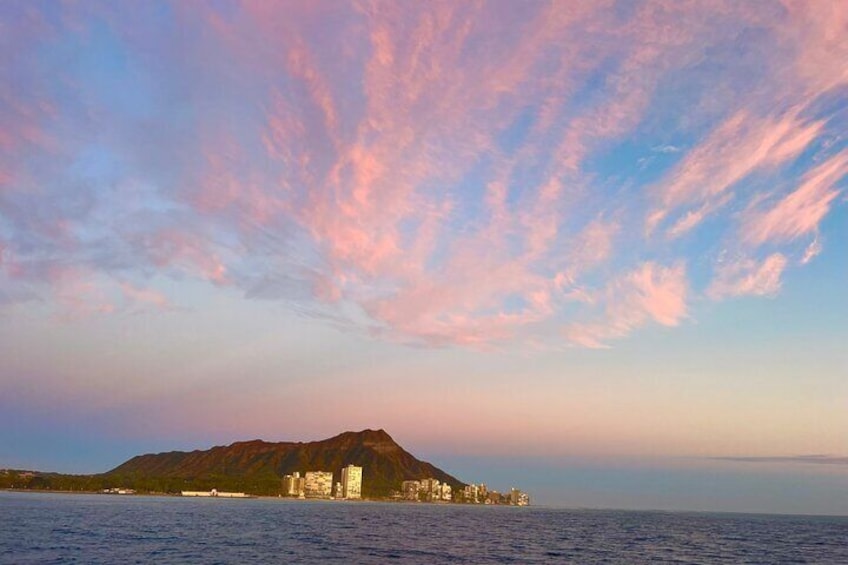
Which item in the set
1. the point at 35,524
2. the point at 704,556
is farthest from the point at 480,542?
the point at 35,524

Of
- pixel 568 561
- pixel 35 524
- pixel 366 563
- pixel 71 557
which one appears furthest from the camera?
pixel 35 524

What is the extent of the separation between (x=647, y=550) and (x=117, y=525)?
4519 inches

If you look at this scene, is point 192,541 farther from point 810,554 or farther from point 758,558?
point 810,554

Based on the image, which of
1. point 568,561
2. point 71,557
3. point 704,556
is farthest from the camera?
point 704,556

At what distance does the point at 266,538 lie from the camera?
12688cm

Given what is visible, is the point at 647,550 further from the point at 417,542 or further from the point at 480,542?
the point at 417,542

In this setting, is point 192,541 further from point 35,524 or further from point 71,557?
point 35,524

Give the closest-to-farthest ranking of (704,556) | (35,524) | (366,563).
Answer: (366,563) → (704,556) → (35,524)

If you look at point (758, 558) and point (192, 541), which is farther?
point (758, 558)

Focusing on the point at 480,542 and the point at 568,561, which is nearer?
the point at 568,561

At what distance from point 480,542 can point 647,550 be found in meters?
34.4

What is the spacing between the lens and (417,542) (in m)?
129

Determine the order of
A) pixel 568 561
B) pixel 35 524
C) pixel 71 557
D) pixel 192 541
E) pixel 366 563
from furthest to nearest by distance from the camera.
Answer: pixel 35 524 < pixel 192 541 < pixel 568 561 < pixel 366 563 < pixel 71 557

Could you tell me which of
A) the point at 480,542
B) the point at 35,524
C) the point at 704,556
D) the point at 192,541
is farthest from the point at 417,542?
the point at 35,524
